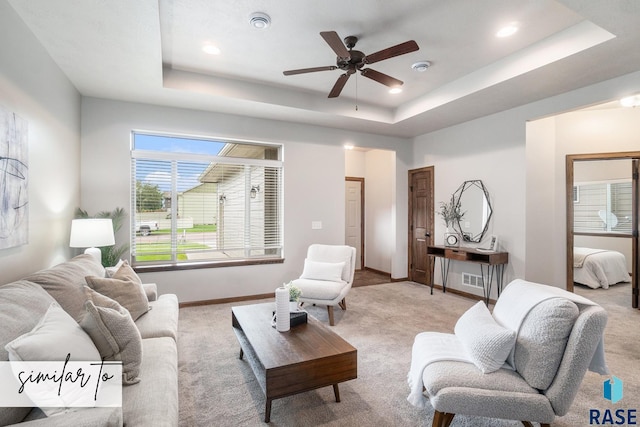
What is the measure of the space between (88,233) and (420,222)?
504 centimetres

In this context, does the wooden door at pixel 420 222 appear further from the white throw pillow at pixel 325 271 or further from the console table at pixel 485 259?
the white throw pillow at pixel 325 271

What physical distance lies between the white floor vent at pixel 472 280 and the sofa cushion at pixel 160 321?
4242 mm

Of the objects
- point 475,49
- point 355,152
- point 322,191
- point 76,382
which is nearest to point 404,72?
point 475,49

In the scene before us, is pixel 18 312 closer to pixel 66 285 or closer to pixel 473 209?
pixel 66 285

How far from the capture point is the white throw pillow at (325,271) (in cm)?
398

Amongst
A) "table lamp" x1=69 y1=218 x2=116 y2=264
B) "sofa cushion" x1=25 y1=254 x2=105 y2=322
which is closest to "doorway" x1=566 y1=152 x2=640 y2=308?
"sofa cushion" x1=25 y1=254 x2=105 y2=322

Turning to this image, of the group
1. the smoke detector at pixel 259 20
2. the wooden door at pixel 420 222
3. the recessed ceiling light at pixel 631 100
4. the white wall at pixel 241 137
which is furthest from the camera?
the wooden door at pixel 420 222

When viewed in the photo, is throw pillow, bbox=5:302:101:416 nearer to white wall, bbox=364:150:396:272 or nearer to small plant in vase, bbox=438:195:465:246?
small plant in vase, bbox=438:195:465:246

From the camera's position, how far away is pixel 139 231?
4.16 m

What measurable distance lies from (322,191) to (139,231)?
277 cm

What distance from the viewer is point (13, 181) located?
214 centimetres

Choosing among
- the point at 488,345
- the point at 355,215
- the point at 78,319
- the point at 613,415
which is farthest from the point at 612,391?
the point at 355,215

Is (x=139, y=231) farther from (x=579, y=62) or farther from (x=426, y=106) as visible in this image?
(x=579, y=62)

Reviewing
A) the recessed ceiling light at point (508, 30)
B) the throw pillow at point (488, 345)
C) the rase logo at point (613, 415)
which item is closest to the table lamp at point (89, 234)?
the throw pillow at point (488, 345)
